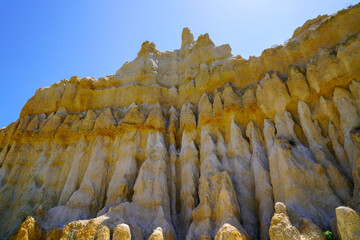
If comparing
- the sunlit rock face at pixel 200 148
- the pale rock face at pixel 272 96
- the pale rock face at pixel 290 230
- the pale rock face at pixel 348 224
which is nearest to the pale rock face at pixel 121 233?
the sunlit rock face at pixel 200 148

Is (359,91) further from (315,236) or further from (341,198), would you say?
(315,236)

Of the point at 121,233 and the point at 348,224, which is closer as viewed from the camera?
the point at 348,224

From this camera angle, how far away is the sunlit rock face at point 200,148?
10906 mm

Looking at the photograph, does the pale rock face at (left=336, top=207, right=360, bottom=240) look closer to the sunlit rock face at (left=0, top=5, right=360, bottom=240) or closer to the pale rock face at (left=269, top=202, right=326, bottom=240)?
the sunlit rock face at (left=0, top=5, right=360, bottom=240)

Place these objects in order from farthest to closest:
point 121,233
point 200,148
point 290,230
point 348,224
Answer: point 200,148, point 121,233, point 290,230, point 348,224

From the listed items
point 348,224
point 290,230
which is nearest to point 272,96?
point 290,230

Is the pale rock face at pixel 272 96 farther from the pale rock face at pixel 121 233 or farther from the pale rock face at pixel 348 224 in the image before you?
the pale rock face at pixel 121 233

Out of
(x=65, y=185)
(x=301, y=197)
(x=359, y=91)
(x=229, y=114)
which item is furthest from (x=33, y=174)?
(x=359, y=91)

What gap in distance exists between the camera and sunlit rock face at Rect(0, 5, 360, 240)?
1091cm

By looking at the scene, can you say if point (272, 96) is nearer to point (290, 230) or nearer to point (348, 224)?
point (290, 230)

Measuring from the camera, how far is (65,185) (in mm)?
16562

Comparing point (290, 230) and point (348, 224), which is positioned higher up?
point (348, 224)

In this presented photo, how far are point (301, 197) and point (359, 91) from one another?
6.37 meters

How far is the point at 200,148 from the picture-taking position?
16312 mm
